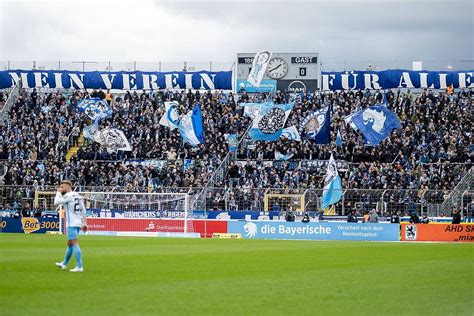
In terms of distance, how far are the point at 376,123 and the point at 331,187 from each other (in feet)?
28.8

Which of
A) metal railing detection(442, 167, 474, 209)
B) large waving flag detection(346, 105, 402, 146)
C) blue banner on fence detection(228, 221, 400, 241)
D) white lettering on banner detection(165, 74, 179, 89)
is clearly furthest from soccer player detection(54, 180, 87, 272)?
white lettering on banner detection(165, 74, 179, 89)

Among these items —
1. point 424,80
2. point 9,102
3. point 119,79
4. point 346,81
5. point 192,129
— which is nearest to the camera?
point 192,129

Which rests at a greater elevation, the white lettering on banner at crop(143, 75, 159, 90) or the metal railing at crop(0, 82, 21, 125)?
the white lettering on banner at crop(143, 75, 159, 90)

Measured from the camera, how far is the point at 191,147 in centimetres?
6181

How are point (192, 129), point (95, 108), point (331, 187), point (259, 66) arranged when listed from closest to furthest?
point (331, 187) < point (192, 129) < point (95, 108) < point (259, 66)

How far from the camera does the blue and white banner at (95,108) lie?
213 ft

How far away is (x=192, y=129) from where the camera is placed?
2410 inches

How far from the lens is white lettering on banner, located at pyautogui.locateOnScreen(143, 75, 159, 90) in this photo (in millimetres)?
71750

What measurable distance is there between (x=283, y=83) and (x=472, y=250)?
40.1m

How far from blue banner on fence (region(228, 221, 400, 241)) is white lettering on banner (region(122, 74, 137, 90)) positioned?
2752cm

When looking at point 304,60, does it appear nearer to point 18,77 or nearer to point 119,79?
point 119,79

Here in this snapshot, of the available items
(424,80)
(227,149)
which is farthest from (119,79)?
(424,80)

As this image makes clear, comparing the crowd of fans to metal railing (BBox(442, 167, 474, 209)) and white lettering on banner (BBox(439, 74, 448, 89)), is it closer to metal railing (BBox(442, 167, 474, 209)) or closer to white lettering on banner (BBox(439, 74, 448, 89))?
white lettering on banner (BBox(439, 74, 448, 89))

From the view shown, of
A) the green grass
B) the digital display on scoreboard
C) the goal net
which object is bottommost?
the green grass
